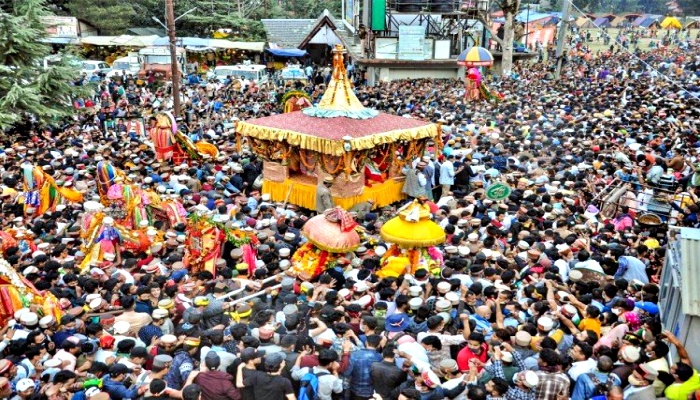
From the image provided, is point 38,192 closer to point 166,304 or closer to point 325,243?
point 166,304

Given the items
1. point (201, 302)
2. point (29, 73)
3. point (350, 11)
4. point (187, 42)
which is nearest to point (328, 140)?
point (201, 302)

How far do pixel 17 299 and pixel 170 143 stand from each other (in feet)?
22.9

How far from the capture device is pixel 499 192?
389 inches

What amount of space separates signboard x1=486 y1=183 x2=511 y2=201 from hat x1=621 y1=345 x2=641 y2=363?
4.92 meters

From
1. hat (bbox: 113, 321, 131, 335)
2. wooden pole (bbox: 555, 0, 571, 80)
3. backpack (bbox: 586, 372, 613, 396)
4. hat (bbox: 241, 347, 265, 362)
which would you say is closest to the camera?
backpack (bbox: 586, 372, 613, 396)

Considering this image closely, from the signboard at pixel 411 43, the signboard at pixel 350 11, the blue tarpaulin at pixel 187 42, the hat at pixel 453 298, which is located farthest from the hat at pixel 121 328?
the blue tarpaulin at pixel 187 42

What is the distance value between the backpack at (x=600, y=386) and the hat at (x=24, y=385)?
14.7ft

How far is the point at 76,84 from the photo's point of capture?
1861cm

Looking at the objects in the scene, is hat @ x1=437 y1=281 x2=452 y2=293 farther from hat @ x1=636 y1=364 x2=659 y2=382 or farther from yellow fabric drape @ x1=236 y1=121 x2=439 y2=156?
yellow fabric drape @ x1=236 y1=121 x2=439 y2=156

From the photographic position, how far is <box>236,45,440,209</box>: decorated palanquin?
10773mm

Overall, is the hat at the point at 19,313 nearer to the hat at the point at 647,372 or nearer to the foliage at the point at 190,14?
the hat at the point at 647,372

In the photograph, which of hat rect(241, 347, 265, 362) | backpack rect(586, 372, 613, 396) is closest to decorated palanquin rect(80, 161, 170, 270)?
hat rect(241, 347, 265, 362)

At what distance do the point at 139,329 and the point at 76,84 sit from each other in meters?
15.0

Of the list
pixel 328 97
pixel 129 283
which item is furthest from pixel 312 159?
pixel 129 283
